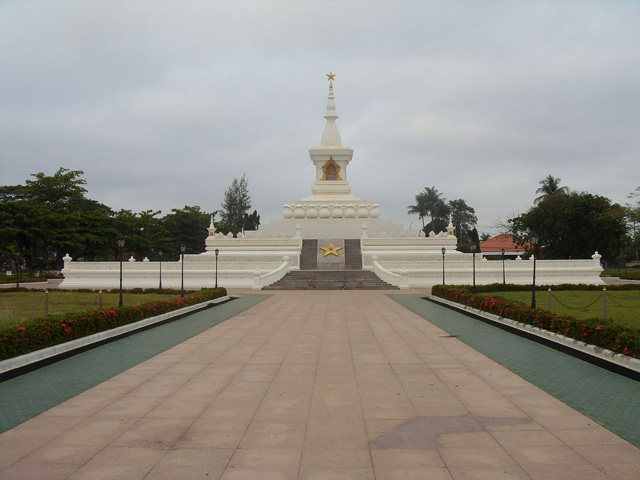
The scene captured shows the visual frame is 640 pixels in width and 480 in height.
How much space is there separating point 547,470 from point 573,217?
1933 inches

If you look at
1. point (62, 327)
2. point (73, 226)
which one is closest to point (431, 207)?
point (73, 226)

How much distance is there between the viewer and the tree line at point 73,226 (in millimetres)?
42281

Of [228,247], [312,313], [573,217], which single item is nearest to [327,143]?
[228,247]

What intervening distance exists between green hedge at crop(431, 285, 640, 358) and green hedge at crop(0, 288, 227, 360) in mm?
10427

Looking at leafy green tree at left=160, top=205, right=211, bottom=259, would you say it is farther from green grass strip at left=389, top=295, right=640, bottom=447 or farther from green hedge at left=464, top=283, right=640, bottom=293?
green grass strip at left=389, top=295, right=640, bottom=447

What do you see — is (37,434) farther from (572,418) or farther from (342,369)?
(572,418)

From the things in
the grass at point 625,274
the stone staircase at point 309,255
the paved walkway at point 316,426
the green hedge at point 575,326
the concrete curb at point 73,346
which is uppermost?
the stone staircase at point 309,255

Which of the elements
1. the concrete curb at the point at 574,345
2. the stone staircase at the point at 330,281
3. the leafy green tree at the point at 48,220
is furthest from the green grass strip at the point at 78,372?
the leafy green tree at the point at 48,220

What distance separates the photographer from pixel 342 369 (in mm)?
10203

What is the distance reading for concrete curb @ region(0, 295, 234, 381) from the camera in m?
9.57

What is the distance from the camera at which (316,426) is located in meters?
6.86

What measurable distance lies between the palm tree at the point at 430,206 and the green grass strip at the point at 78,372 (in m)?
76.8

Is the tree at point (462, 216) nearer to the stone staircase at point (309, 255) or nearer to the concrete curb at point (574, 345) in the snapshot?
the stone staircase at point (309, 255)

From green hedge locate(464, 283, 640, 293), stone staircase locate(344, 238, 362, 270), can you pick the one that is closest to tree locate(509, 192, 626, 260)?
stone staircase locate(344, 238, 362, 270)
